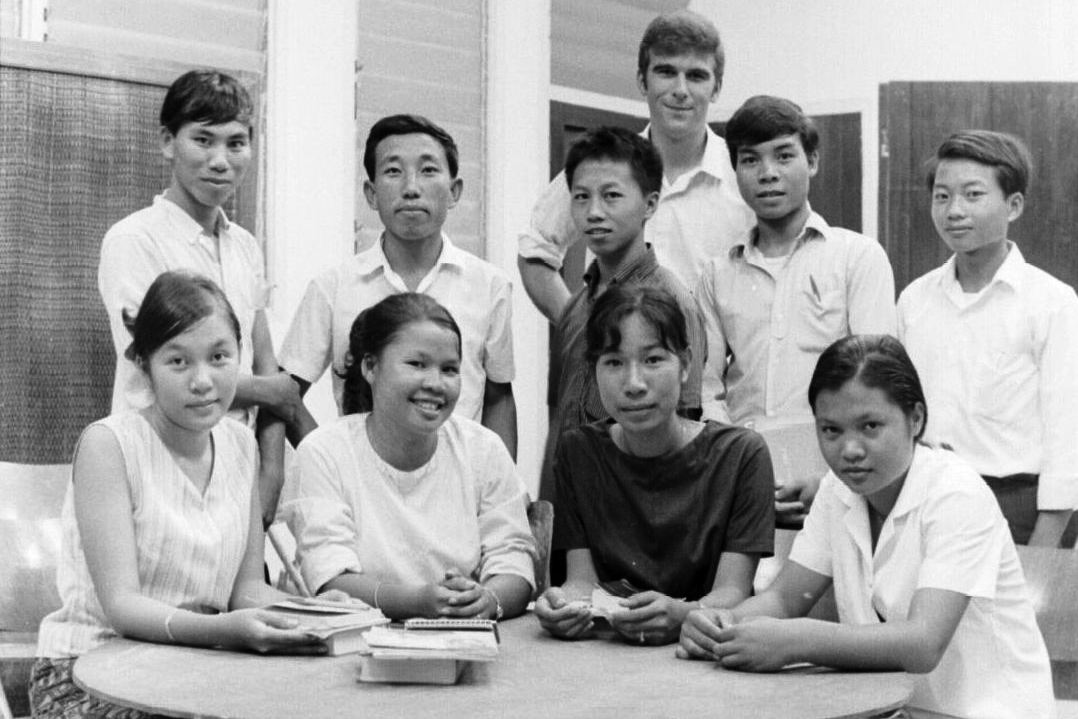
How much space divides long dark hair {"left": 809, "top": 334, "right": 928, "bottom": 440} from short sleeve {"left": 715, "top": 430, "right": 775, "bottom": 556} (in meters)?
0.28

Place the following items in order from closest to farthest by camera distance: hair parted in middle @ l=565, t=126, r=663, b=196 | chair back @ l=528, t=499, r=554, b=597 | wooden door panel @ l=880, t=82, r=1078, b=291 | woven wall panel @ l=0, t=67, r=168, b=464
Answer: chair back @ l=528, t=499, r=554, b=597 → hair parted in middle @ l=565, t=126, r=663, b=196 → woven wall panel @ l=0, t=67, r=168, b=464 → wooden door panel @ l=880, t=82, r=1078, b=291

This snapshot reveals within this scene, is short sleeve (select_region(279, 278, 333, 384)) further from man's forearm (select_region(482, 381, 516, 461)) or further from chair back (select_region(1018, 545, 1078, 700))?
chair back (select_region(1018, 545, 1078, 700))

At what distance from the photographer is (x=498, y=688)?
224 cm

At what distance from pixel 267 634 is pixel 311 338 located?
137 centimetres

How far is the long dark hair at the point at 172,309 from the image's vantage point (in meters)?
2.83

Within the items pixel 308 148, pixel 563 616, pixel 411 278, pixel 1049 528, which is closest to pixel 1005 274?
pixel 1049 528

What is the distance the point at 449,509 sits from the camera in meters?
3.11

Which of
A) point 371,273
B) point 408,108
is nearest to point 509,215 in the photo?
point 408,108

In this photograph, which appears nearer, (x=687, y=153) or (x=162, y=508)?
(x=162, y=508)

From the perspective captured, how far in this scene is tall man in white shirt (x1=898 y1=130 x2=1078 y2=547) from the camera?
12.2 ft

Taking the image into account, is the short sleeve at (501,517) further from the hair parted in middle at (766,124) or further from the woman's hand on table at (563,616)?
the hair parted in middle at (766,124)

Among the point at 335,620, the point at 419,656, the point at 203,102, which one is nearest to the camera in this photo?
the point at 419,656

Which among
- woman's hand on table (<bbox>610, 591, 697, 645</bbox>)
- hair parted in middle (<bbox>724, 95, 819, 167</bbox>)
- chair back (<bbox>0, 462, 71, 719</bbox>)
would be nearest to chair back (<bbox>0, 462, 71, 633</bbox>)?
chair back (<bbox>0, 462, 71, 719</bbox>)

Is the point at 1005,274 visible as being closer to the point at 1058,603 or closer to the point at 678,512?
the point at 1058,603
